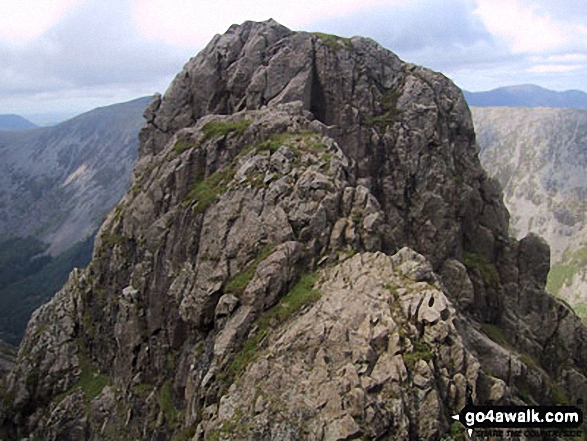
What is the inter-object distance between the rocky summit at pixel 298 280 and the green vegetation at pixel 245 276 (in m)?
0.23

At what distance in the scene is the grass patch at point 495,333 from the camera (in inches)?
2403

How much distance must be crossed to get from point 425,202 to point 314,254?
30942 mm

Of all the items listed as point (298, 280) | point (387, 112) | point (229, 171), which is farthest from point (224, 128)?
point (387, 112)

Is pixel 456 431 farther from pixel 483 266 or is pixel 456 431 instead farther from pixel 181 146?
pixel 483 266

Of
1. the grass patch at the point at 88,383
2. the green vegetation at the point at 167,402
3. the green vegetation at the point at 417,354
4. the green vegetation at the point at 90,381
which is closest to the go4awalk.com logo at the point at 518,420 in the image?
the green vegetation at the point at 417,354

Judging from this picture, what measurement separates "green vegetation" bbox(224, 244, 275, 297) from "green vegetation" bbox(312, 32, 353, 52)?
40.3m

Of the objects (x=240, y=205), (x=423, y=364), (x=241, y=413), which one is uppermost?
(x=240, y=205)

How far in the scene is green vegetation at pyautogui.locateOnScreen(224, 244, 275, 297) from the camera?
4120cm

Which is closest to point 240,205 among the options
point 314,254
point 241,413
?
point 314,254

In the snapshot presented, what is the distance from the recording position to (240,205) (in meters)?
47.0

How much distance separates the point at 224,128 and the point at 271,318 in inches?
1074

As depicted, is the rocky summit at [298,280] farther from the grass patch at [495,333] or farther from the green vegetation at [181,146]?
the grass patch at [495,333]

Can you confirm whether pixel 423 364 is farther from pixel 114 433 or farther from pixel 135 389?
pixel 114 433

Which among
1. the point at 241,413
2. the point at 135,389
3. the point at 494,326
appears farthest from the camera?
the point at 494,326
